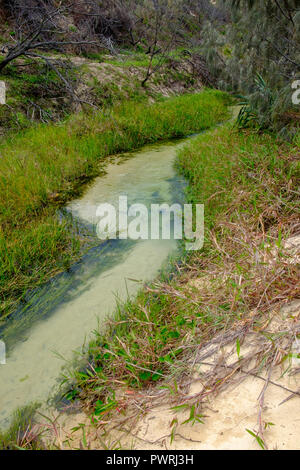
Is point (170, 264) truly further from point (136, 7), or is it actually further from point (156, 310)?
point (136, 7)

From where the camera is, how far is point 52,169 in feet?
Result: 16.2

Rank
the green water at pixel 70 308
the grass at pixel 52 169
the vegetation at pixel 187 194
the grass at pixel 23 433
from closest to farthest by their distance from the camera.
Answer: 1. the grass at pixel 23 433
2. the vegetation at pixel 187 194
3. the green water at pixel 70 308
4. the grass at pixel 52 169

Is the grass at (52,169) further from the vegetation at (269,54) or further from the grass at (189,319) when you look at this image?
the vegetation at (269,54)

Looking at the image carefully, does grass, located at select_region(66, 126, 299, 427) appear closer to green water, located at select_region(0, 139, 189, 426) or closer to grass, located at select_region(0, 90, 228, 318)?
green water, located at select_region(0, 139, 189, 426)

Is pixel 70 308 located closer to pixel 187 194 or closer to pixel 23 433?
pixel 23 433

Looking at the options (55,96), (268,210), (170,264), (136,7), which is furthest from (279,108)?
(136,7)

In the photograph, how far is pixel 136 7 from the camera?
1312 cm

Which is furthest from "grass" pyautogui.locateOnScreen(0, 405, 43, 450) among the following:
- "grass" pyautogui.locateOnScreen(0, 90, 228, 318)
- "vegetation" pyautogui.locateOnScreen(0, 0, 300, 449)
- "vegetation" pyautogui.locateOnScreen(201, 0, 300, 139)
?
"vegetation" pyautogui.locateOnScreen(201, 0, 300, 139)

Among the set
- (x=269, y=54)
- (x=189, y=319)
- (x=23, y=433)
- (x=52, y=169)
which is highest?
(x=269, y=54)

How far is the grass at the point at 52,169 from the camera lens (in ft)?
10.1

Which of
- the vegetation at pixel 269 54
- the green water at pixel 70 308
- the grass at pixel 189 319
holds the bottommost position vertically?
the green water at pixel 70 308

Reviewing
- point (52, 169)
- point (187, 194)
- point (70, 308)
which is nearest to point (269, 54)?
point (187, 194)

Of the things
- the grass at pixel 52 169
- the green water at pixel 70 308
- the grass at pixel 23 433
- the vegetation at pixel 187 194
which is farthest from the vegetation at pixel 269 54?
the grass at pixel 23 433

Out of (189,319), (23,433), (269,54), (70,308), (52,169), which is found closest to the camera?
(23,433)
